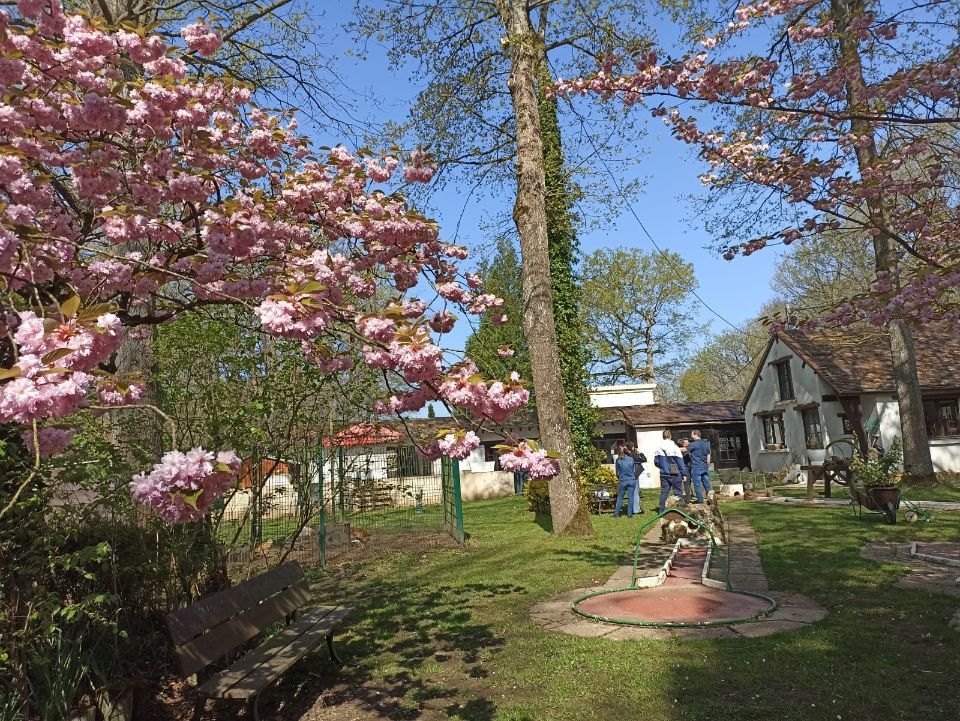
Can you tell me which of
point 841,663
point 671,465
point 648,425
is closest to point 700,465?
point 671,465

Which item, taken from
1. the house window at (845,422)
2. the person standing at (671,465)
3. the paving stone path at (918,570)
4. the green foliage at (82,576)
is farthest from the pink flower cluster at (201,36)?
the house window at (845,422)

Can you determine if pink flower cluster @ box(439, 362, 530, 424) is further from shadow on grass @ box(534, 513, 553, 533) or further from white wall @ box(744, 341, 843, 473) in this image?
white wall @ box(744, 341, 843, 473)

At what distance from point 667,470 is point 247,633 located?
10.7 metres

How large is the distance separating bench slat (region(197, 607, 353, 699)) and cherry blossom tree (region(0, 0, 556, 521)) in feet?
4.67

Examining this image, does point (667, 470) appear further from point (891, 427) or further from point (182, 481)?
point (891, 427)

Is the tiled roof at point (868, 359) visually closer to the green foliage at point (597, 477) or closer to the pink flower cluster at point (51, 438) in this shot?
the green foliage at point (597, 477)

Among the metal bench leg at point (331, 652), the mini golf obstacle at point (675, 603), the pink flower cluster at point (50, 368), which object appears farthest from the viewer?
the mini golf obstacle at point (675, 603)

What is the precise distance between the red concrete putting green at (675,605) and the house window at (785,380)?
22257 mm

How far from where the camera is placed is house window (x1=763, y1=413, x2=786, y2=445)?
28438mm

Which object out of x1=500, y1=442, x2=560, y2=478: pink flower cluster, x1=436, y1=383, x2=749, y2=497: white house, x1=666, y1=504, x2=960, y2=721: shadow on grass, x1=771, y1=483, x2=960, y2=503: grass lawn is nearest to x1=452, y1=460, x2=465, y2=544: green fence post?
x1=666, y1=504, x2=960, y2=721: shadow on grass

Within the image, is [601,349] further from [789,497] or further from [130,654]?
[130,654]

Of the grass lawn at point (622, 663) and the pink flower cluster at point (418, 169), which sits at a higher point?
the pink flower cluster at point (418, 169)

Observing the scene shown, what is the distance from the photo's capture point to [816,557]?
8.80 m

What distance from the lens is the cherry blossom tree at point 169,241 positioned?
2.45 metres
